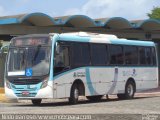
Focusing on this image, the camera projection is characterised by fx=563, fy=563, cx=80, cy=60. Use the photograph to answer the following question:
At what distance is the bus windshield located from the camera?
2245cm

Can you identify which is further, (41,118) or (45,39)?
(45,39)

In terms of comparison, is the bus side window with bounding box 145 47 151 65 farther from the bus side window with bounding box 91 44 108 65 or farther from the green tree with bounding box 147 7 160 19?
the green tree with bounding box 147 7 160 19

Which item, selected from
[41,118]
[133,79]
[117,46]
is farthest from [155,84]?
[41,118]

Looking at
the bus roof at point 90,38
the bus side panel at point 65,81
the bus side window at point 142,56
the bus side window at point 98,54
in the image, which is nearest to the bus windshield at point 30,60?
the bus side panel at point 65,81

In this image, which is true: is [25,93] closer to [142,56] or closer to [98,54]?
[98,54]

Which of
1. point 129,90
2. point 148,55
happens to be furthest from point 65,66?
point 148,55

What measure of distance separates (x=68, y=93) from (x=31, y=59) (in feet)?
6.99

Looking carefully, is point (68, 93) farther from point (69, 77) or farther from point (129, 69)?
point (129, 69)

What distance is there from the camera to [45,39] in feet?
75.0

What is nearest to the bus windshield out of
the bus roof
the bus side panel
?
the bus side panel

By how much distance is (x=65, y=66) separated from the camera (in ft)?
75.6

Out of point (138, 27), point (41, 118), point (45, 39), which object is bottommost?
point (41, 118)

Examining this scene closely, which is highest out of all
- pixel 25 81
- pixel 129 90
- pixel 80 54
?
pixel 80 54

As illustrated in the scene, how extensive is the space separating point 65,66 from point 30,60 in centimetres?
147
